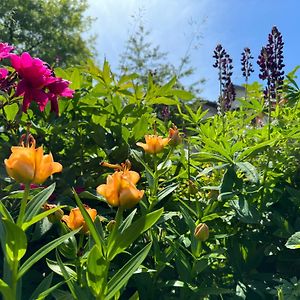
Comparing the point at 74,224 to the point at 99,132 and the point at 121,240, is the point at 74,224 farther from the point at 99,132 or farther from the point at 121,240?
the point at 99,132

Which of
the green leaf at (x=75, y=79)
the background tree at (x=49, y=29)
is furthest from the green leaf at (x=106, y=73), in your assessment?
the background tree at (x=49, y=29)

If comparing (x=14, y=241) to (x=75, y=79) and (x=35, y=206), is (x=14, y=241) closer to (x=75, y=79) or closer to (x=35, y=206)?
(x=35, y=206)

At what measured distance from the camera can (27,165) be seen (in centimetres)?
78

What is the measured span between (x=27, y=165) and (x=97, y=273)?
214 millimetres

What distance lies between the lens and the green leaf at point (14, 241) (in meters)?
0.75

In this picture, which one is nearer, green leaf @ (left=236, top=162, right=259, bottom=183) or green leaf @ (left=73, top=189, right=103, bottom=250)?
green leaf @ (left=73, top=189, right=103, bottom=250)

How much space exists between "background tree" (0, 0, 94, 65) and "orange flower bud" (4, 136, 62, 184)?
1518cm

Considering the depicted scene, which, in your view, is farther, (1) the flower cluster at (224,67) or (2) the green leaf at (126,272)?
(1) the flower cluster at (224,67)

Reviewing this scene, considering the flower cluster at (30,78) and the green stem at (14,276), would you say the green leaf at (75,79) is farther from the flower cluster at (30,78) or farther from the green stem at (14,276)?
the green stem at (14,276)

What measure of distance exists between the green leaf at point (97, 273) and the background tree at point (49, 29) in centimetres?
1520

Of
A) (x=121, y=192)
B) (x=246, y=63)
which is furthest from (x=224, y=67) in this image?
(x=121, y=192)

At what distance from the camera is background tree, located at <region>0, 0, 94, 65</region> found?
1605 centimetres

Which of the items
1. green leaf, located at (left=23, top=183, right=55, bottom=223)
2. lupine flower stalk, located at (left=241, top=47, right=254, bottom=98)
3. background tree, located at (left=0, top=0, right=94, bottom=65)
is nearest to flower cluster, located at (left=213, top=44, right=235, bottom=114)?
lupine flower stalk, located at (left=241, top=47, right=254, bottom=98)

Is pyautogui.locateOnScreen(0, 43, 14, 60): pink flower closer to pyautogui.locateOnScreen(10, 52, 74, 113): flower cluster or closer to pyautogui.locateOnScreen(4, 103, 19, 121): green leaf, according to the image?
pyautogui.locateOnScreen(10, 52, 74, 113): flower cluster
